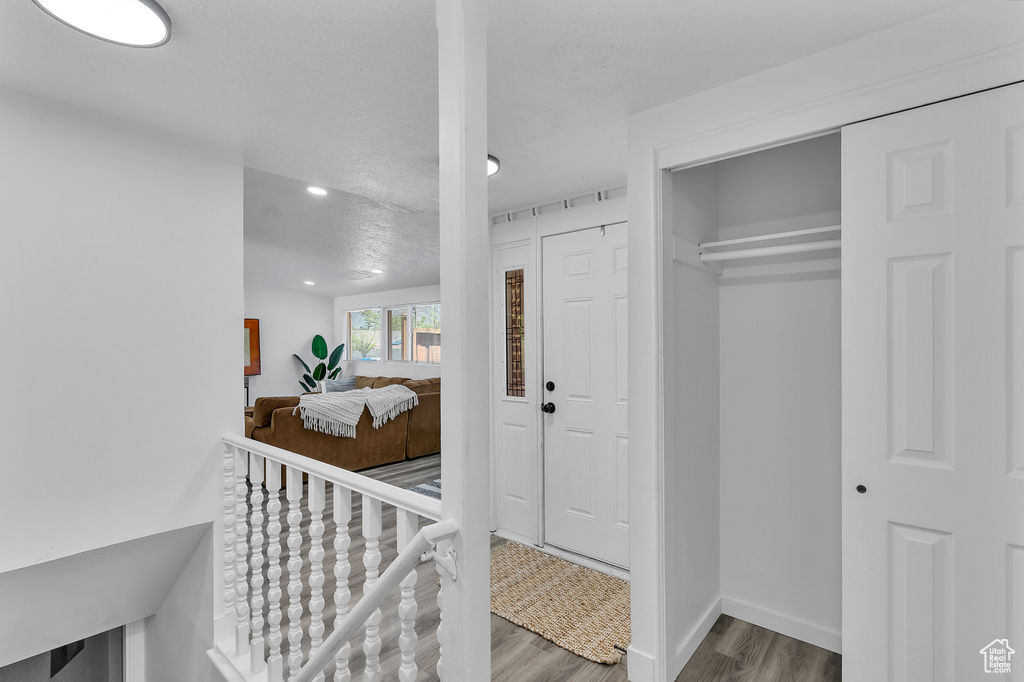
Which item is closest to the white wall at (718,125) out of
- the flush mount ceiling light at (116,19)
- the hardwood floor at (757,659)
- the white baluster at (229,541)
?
the hardwood floor at (757,659)

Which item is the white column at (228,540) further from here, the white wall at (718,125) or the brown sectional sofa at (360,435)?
the brown sectional sofa at (360,435)

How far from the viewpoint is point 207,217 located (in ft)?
7.16

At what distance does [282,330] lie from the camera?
891 centimetres

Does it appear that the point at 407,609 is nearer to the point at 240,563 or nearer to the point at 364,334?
the point at 240,563

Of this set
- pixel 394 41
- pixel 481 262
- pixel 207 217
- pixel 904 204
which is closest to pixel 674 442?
pixel 904 204

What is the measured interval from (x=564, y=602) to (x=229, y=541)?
1.65 metres

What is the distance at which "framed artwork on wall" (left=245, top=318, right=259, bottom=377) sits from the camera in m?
8.32

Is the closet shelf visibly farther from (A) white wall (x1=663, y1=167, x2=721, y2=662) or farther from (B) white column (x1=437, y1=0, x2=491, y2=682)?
(B) white column (x1=437, y1=0, x2=491, y2=682)

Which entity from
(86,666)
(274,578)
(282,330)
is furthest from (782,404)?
(282,330)

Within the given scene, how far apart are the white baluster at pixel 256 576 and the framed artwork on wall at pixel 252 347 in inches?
282

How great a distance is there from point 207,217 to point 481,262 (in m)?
1.67

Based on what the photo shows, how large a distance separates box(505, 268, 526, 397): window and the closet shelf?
135cm

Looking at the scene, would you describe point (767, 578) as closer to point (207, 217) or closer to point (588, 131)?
point (588, 131)

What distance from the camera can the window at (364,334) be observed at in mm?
9031
